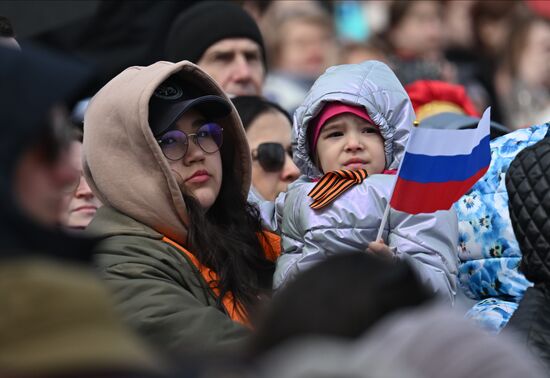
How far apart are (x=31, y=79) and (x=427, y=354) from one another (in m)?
0.83

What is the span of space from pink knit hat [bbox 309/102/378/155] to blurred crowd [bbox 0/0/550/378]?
0.01 m

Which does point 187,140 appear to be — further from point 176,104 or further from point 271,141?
point 271,141

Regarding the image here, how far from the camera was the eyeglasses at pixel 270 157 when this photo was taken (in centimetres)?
585

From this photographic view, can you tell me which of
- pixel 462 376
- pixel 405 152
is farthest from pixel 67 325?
pixel 405 152

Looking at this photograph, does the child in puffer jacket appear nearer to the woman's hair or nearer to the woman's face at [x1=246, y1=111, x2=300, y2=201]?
the woman's hair

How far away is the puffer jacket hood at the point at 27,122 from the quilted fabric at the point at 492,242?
278 centimetres

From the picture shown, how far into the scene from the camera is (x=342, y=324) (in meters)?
2.31

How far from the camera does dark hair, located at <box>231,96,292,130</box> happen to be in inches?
233

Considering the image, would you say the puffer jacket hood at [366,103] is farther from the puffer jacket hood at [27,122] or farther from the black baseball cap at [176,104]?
the puffer jacket hood at [27,122]

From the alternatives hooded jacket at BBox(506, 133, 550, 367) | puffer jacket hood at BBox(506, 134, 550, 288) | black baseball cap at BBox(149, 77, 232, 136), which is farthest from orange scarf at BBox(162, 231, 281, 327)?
puffer jacket hood at BBox(506, 134, 550, 288)

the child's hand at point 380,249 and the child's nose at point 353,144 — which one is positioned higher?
the child's nose at point 353,144

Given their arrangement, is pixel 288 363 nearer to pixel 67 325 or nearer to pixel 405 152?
pixel 67 325

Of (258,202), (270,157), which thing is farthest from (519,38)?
(258,202)

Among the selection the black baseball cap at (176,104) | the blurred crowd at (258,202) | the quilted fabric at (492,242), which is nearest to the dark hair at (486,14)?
the blurred crowd at (258,202)
